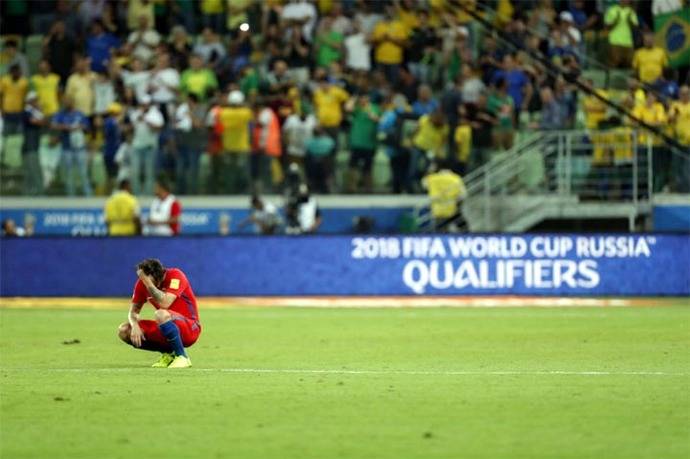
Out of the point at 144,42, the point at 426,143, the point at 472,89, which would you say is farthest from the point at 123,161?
the point at 472,89

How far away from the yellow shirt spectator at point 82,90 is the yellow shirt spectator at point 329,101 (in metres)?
4.67

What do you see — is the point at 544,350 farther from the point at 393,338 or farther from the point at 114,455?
the point at 114,455

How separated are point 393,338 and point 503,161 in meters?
10.4

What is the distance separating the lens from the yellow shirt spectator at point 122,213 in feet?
93.5

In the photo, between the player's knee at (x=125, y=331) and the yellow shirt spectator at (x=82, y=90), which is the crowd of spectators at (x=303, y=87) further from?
the player's knee at (x=125, y=331)

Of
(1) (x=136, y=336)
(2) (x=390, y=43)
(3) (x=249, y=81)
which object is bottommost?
(1) (x=136, y=336)

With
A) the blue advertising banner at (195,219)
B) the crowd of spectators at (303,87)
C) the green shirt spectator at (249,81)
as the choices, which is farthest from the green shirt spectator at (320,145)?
the green shirt spectator at (249,81)

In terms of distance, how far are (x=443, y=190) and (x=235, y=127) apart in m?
4.24

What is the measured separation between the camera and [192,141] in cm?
2919

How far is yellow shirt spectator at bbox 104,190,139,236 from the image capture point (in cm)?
2850

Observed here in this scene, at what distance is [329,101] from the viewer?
3008 centimetres

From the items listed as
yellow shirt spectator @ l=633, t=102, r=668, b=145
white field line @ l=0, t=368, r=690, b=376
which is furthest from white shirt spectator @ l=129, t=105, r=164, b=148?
white field line @ l=0, t=368, r=690, b=376

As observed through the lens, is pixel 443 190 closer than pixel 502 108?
Yes

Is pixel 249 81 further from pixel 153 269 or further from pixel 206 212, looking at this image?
pixel 153 269
